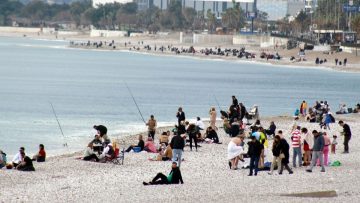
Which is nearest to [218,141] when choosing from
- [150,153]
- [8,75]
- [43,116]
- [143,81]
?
[150,153]

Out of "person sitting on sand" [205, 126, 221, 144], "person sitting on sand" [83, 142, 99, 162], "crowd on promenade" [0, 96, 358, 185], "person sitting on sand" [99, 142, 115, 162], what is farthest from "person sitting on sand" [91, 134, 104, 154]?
"person sitting on sand" [205, 126, 221, 144]

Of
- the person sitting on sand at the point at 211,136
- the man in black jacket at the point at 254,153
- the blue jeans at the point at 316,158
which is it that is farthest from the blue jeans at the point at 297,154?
the person sitting on sand at the point at 211,136

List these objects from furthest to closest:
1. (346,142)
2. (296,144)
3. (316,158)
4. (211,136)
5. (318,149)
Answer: (211,136) < (346,142) < (296,144) < (316,158) < (318,149)

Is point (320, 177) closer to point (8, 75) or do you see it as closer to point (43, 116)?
point (43, 116)

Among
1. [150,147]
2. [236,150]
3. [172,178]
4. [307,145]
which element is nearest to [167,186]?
[172,178]

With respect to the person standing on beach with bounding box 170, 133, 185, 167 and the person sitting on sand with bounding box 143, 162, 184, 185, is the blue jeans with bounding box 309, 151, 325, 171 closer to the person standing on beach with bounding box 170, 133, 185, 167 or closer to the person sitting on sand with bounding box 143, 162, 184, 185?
the person standing on beach with bounding box 170, 133, 185, 167

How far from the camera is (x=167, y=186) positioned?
23.1 metres

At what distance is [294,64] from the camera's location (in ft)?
400

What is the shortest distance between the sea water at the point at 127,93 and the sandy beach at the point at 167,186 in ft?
24.4

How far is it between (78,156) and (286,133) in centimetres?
902

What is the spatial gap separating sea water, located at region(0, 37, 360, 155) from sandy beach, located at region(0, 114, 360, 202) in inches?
293

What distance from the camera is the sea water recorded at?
146ft

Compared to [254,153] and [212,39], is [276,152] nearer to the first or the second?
[254,153]

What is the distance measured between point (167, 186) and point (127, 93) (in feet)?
174
